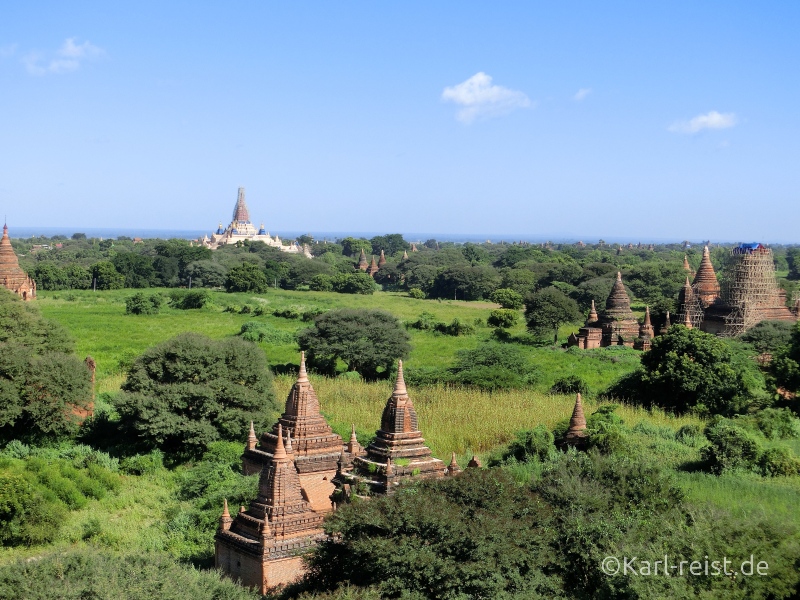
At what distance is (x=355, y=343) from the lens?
46000mm

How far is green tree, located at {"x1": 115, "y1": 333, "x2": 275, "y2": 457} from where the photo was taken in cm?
3030

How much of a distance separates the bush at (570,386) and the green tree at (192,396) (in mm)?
14337

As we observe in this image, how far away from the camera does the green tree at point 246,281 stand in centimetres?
8444

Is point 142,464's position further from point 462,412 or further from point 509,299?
point 509,299

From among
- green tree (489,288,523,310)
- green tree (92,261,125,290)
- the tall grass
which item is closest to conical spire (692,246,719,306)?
green tree (489,288,523,310)

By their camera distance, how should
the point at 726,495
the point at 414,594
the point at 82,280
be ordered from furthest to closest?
the point at 82,280 < the point at 726,495 < the point at 414,594

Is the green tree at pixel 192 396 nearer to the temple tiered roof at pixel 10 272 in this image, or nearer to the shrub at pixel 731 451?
the shrub at pixel 731 451

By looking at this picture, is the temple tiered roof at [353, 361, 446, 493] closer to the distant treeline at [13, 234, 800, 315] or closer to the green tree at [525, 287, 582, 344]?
the green tree at [525, 287, 582, 344]

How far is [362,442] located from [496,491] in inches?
456

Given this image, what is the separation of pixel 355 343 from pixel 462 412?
458 inches

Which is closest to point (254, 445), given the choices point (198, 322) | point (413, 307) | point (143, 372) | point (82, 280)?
point (143, 372)

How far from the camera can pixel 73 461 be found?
2945 cm

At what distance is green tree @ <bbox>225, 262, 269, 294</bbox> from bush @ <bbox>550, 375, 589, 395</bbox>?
4696 centimetres

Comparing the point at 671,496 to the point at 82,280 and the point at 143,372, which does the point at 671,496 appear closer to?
the point at 143,372
